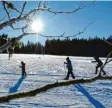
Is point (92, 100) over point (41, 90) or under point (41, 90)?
under

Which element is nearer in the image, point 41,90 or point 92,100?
point 41,90

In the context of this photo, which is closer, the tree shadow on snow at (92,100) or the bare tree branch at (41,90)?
the bare tree branch at (41,90)

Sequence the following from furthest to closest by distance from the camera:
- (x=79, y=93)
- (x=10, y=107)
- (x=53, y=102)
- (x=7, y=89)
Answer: (x=7, y=89)
(x=79, y=93)
(x=53, y=102)
(x=10, y=107)

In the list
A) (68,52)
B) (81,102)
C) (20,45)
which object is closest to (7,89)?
(81,102)

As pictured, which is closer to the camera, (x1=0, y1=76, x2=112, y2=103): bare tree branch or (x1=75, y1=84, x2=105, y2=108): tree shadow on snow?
(x1=0, y1=76, x2=112, y2=103): bare tree branch

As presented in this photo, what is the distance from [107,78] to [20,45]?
1.49ft

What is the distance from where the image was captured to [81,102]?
9.91m

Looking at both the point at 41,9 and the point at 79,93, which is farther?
the point at 79,93

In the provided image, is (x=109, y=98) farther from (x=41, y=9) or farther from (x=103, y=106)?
(x=41, y=9)

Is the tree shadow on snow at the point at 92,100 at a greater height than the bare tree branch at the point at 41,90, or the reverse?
the bare tree branch at the point at 41,90

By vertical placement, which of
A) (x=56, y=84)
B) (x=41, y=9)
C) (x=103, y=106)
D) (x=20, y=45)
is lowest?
(x=103, y=106)

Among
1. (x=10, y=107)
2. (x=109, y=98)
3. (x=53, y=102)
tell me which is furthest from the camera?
(x=109, y=98)

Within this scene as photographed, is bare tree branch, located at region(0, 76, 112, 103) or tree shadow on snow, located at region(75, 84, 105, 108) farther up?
bare tree branch, located at region(0, 76, 112, 103)

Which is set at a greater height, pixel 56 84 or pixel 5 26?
pixel 5 26
